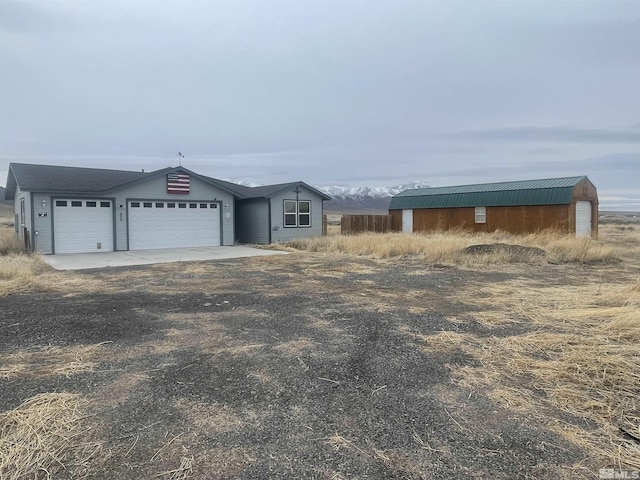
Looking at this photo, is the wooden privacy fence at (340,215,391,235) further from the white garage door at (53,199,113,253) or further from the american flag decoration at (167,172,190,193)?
the white garage door at (53,199,113,253)

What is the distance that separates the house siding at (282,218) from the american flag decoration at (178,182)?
410cm

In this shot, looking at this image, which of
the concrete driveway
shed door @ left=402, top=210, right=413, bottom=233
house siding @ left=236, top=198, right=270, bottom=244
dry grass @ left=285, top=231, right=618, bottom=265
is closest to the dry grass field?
the concrete driveway

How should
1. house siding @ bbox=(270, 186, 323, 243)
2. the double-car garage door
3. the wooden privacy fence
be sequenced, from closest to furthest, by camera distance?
the double-car garage door < house siding @ bbox=(270, 186, 323, 243) < the wooden privacy fence

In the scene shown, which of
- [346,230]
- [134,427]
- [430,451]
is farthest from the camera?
A: [346,230]

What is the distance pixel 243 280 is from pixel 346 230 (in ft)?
54.8

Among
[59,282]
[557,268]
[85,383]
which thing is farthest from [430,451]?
[557,268]

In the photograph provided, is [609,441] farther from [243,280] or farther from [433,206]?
[433,206]

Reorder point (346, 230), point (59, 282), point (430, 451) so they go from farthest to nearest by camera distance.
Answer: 1. point (346, 230)
2. point (59, 282)
3. point (430, 451)

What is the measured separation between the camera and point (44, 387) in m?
3.65

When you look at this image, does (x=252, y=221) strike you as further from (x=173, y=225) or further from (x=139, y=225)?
(x=139, y=225)

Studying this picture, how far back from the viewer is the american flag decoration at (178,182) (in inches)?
725

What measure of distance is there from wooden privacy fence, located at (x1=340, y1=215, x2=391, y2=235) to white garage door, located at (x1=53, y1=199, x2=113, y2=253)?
13.4 meters

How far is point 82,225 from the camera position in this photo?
656 inches

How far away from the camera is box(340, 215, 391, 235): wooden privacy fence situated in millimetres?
26312
